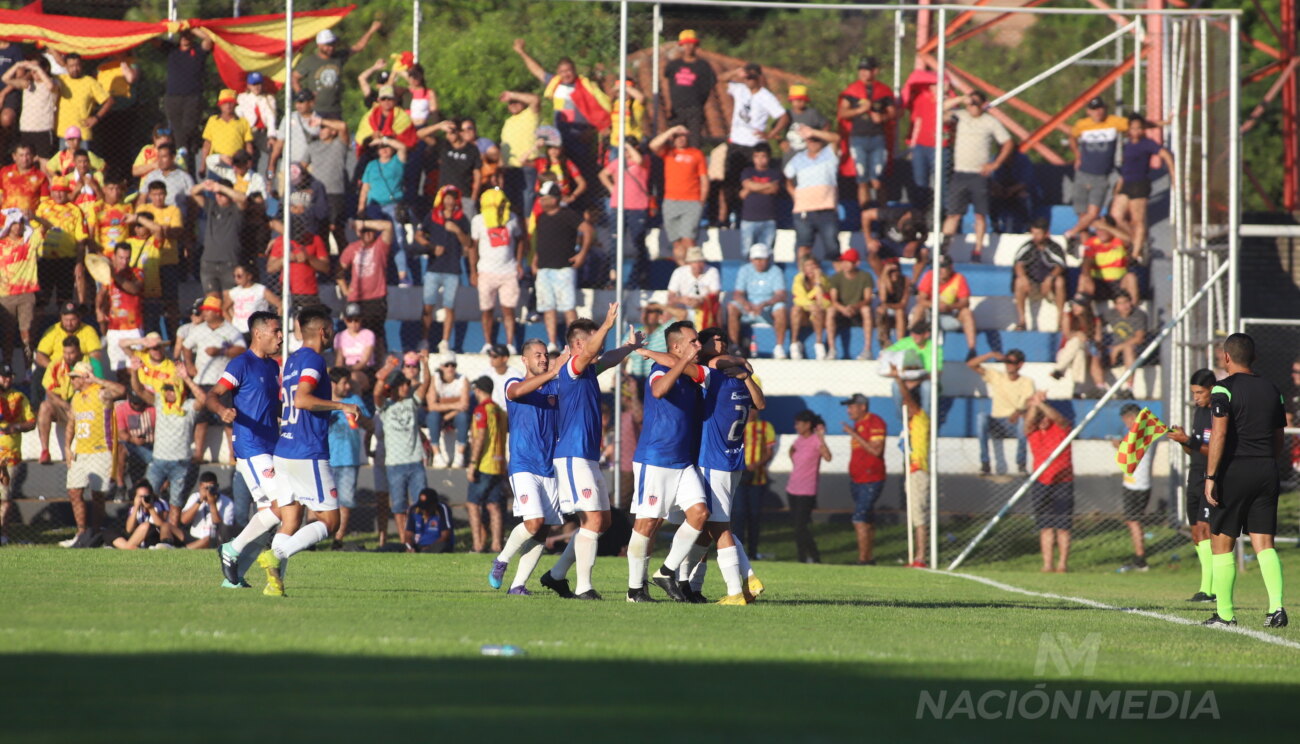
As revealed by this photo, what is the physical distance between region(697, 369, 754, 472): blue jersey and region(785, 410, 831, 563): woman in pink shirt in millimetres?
7506

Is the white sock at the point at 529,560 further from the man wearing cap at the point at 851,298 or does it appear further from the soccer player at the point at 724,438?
the man wearing cap at the point at 851,298

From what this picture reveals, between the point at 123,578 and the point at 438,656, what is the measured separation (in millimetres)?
5749

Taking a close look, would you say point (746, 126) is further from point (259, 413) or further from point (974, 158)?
point (259, 413)

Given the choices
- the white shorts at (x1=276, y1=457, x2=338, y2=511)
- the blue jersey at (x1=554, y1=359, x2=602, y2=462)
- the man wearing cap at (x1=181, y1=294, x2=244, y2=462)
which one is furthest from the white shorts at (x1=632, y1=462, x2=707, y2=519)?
the man wearing cap at (x1=181, y1=294, x2=244, y2=462)

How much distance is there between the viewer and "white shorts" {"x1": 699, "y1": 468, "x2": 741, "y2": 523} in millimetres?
12188

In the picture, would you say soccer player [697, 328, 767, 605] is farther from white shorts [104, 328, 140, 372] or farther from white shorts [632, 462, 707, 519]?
white shorts [104, 328, 140, 372]

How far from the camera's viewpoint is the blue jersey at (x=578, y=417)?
12.3 metres

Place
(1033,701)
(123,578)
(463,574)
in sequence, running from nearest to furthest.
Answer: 1. (1033,701)
2. (123,578)
3. (463,574)

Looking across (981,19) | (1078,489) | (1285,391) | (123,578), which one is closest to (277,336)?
(123,578)

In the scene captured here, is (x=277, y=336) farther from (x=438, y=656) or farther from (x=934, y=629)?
(x=934, y=629)

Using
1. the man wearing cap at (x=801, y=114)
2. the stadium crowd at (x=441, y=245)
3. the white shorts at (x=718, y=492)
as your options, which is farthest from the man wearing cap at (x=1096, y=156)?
the white shorts at (x=718, y=492)

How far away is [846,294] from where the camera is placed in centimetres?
2153

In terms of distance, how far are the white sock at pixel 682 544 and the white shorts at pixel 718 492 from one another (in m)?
0.20

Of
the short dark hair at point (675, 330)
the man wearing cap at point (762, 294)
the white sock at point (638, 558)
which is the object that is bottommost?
the white sock at point (638, 558)
